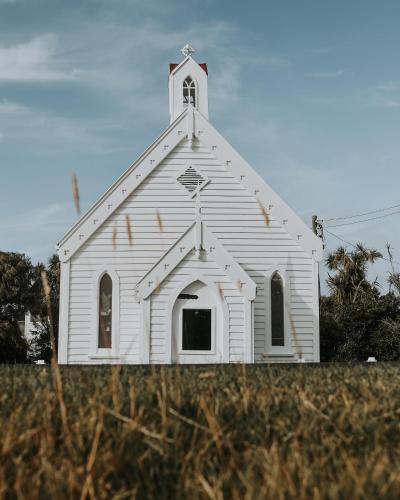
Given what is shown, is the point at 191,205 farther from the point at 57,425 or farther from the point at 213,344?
the point at 57,425

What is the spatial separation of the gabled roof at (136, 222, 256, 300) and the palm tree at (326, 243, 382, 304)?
2696 centimetres

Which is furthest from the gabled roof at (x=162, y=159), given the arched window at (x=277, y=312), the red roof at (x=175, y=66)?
the red roof at (x=175, y=66)

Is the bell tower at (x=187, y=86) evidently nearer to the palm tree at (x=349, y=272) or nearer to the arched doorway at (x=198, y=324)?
the arched doorway at (x=198, y=324)

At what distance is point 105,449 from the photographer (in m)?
5.22

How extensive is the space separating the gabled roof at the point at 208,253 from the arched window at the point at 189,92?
6.58m

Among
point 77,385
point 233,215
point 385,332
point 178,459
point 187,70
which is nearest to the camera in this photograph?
point 178,459

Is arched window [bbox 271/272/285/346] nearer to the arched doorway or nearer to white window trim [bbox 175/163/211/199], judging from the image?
the arched doorway

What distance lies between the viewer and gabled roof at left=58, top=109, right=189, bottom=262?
24547mm

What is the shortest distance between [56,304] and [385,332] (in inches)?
1320

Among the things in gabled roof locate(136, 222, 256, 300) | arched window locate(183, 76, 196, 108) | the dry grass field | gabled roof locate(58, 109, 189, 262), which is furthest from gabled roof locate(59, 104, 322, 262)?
the dry grass field

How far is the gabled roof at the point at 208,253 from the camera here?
74.6 ft

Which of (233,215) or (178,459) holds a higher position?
(233,215)

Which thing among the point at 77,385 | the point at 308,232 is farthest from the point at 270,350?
the point at 77,385

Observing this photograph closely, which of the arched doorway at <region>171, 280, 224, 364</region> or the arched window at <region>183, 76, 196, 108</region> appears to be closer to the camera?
the arched doorway at <region>171, 280, 224, 364</region>
